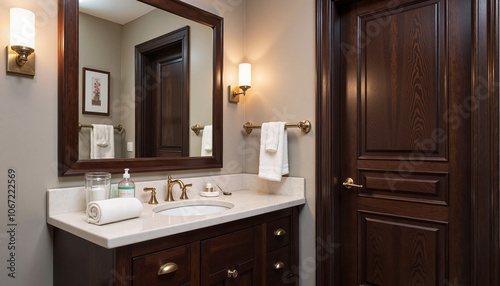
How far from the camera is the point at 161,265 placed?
1.19 m

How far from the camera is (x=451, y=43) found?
1498mm

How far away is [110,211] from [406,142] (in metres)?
1.45

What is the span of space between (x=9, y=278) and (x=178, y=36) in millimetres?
1442

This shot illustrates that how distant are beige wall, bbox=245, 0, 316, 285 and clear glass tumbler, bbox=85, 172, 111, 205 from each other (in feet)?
3.34

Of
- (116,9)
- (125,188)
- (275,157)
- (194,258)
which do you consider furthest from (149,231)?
(116,9)

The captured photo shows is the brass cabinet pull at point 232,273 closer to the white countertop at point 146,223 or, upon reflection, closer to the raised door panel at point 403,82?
the white countertop at point 146,223

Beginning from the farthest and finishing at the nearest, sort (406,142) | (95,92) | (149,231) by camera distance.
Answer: (406,142) < (95,92) < (149,231)

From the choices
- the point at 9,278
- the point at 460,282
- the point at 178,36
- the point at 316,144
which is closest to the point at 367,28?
the point at 316,144

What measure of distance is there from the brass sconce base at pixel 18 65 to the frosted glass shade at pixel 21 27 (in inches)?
2.1

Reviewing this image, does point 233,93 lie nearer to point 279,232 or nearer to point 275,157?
point 275,157

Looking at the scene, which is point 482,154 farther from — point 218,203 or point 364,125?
point 218,203

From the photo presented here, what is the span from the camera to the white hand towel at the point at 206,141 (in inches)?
77.8

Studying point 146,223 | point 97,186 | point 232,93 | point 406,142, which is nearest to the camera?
point 146,223

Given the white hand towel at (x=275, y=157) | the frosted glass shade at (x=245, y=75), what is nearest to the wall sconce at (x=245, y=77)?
the frosted glass shade at (x=245, y=75)
